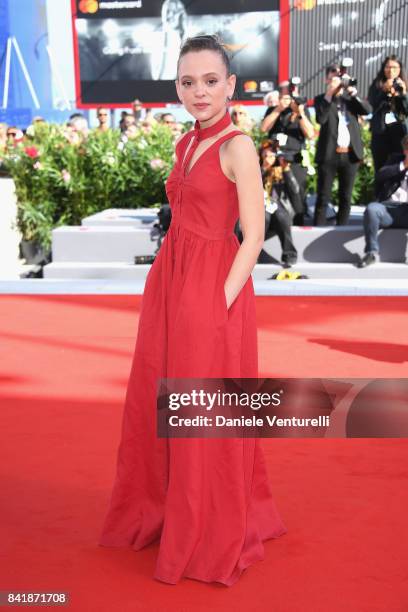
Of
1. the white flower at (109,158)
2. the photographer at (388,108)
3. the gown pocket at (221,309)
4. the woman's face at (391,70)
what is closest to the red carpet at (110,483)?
the gown pocket at (221,309)

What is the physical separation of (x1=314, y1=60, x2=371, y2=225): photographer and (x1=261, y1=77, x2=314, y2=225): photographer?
16cm

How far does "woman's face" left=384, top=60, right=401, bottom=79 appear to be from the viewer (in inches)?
294

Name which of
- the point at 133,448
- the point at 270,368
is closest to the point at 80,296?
the point at 270,368

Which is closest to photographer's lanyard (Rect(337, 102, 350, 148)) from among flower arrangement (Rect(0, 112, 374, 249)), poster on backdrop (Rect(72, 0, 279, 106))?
flower arrangement (Rect(0, 112, 374, 249))

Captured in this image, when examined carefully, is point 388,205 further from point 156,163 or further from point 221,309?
point 221,309

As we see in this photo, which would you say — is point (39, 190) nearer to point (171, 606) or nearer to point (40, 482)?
point (40, 482)

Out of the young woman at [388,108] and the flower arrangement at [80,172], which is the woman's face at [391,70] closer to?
the young woman at [388,108]

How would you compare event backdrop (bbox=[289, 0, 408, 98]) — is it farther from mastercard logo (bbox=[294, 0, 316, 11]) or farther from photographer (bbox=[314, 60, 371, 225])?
photographer (bbox=[314, 60, 371, 225])

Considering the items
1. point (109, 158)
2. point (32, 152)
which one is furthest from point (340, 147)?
point (32, 152)

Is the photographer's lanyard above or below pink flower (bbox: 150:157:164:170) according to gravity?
above

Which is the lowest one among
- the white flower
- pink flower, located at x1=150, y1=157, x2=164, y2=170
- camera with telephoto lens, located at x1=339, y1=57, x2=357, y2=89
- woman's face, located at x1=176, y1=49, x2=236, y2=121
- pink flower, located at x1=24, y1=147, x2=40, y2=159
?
pink flower, located at x1=150, y1=157, x2=164, y2=170

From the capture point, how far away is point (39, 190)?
9211 mm

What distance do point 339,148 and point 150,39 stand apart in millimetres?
12544

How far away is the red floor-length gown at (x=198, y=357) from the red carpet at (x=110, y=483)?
13cm
